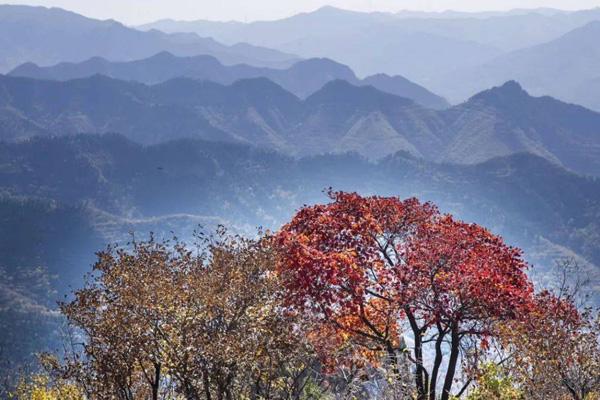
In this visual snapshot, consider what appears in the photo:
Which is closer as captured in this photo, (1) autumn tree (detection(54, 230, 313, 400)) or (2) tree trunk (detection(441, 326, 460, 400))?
(1) autumn tree (detection(54, 230, 313, 400))

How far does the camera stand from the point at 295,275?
20188mm

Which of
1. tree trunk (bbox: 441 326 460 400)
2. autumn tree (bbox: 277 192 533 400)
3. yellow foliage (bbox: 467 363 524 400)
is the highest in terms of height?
autumn tree (bbox: 277 192 533 400)

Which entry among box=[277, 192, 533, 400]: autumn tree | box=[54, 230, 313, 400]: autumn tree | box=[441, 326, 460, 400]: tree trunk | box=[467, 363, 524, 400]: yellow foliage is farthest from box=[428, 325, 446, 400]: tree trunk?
box=[54, 230, 313, 400]: autumn tree

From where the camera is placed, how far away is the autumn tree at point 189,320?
15.4 m

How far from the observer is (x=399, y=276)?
2081 cm

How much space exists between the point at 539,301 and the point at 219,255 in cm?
1117

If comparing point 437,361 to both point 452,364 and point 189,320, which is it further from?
point 189,320

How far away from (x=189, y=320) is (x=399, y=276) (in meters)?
8.01

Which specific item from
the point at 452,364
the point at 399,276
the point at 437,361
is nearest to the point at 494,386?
the point at 452,364

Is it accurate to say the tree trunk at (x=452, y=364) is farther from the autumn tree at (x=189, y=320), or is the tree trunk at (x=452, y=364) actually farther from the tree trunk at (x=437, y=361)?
the autumn tree at (x=189, y=320)

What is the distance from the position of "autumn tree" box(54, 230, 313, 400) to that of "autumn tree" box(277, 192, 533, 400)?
1850 mm

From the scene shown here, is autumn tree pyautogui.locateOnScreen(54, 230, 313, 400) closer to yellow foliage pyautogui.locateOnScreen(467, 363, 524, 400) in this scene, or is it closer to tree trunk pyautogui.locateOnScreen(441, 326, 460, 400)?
tree trunk pyautogui.locateOnScreen(441, 326, 460, 400)

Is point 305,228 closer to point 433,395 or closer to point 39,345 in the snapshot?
point 433,395

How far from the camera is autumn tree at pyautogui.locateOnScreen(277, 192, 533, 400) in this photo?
20.0m
